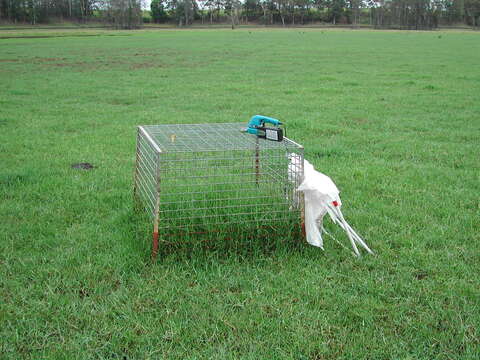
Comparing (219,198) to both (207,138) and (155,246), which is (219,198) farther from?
(207,138)

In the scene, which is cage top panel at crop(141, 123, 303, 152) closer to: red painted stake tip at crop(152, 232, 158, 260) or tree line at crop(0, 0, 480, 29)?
red painted stake tip at crop(152, 232, 158, 260)

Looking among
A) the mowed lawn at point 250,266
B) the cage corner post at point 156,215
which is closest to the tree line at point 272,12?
the mowed lawn at point 250,266

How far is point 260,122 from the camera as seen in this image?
396 centimetres

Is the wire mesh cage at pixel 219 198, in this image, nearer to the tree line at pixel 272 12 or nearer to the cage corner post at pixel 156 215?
the cage corner post at pixel 156 215

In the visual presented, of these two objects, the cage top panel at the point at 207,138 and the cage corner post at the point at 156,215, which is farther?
the cage top panel at the point at 207,138

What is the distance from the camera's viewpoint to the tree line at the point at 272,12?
9788cm

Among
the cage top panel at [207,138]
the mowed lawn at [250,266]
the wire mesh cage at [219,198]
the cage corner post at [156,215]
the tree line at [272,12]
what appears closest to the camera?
the mowed lawn at [250,266]

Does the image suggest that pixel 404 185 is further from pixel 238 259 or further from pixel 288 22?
pixel 288 22

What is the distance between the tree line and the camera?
97875mm

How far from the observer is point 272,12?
114125 mm

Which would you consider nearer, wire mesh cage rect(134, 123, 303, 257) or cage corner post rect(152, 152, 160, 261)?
cage corner post rect(152, 152, 160, 261)

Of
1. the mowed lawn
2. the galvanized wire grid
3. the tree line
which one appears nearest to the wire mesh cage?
the galvanized wire grid

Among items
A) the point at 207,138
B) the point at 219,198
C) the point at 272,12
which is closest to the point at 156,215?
the point at 219,198

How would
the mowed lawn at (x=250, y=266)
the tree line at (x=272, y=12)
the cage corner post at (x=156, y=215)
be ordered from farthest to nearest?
the tree line at (x=272, y=12) → the cage corner post at (x=156, y=215) → the mowed lawn at (x=250, y=266)
